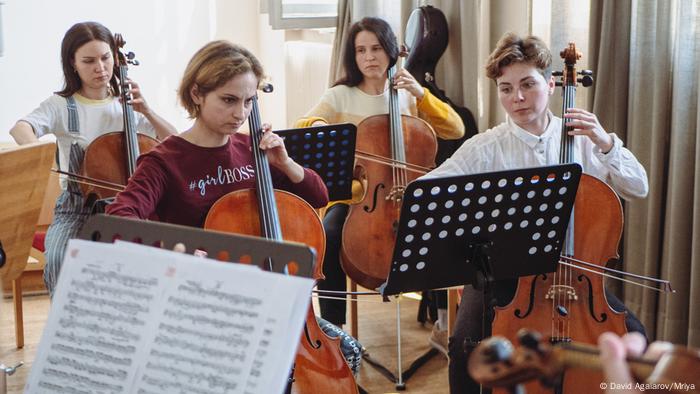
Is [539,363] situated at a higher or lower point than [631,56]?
lower

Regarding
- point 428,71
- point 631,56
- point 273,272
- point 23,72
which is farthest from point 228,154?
point 23,72

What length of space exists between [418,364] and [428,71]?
4.64 ft

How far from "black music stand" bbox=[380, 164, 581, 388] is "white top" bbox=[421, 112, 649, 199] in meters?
0.43

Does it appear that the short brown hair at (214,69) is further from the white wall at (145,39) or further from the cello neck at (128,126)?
the white wall at (145,39)

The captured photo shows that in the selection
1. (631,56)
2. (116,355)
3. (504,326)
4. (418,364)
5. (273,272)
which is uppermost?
(631,56)

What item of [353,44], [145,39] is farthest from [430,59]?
[145,39]

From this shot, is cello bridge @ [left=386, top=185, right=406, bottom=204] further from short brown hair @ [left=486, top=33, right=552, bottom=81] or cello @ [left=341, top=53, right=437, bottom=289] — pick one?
short brown hair @ [left=486, top=33, right=552, bottom=81]

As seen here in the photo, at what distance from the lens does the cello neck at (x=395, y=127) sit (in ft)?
10.2

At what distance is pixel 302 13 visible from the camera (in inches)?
195

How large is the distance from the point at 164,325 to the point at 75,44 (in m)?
2.17

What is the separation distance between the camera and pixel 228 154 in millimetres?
2365

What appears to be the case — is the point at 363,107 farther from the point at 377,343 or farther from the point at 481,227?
the point at 481,227

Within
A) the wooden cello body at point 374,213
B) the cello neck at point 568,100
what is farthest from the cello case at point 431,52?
the cello neck at point 568,100

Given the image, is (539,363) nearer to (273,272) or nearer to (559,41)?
(273,272)
